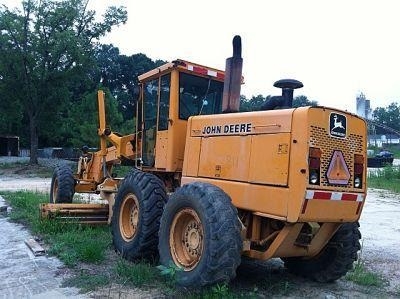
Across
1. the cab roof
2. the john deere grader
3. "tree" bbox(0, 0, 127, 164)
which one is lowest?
the john deere grader

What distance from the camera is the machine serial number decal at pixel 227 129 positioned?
573 cm

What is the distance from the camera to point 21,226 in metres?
9.64

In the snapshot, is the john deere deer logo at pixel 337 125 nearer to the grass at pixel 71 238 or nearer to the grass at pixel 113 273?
the grass at pixel 113 273

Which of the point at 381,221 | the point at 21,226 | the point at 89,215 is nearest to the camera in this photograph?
the point at 89,215

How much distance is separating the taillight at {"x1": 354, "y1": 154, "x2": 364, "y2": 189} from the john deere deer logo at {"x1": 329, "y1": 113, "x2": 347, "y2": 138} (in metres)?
0.36

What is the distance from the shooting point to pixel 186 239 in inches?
229

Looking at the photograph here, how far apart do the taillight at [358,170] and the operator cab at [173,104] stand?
8.53 feet

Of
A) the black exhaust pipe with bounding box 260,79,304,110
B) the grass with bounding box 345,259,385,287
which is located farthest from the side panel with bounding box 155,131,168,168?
the grass with bounding box 345,259,385,287

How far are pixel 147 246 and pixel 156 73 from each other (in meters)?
2.69

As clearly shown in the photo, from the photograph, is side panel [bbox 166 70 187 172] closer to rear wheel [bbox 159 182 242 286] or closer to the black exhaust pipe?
rear wheel [bbox 159 182 242 286]

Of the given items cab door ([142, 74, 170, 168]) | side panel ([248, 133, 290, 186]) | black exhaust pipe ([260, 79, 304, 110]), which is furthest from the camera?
cab door ([142, 74, 170, 168])

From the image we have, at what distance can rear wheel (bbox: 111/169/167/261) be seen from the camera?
6613 mm

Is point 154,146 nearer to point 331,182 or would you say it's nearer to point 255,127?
point 255,127

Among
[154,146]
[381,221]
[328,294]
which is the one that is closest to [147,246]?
[154,146]
